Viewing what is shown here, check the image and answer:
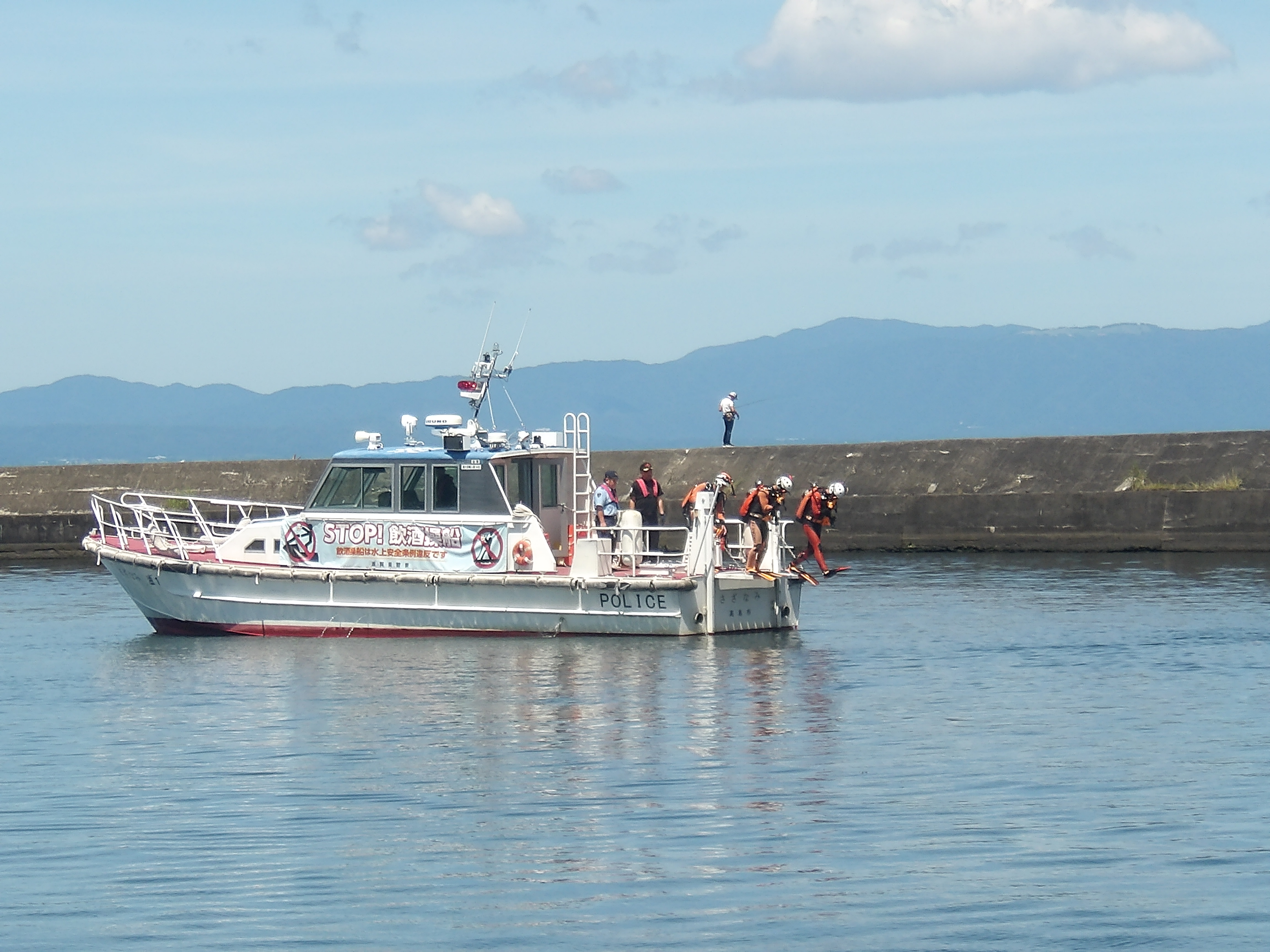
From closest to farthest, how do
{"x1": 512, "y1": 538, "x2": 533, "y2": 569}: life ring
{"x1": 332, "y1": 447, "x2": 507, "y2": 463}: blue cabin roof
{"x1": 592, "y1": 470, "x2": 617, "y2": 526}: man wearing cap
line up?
{"x1": 512, "y1": 538, "x2": 533, "y2": 569}: life ring, {"x1": 332, "y1": 447, "x2": 507, "y2": 463}: blue cabin roof, {"x1": 592, "y1": 470, "x2": 617, "y2": 526}: man wearing cap

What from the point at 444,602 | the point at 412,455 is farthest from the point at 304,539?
the point at 444,602

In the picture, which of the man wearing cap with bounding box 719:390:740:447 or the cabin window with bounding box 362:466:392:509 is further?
the man wearing cap with bounding box 719:390:740:447

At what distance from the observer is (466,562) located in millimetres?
20719

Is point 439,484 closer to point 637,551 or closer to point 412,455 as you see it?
point 412,455

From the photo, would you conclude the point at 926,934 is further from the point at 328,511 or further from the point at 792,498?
the point at 792,498

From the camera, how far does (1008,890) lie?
378 inches

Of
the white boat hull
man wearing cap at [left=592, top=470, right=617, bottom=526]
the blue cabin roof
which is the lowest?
the white boat hull

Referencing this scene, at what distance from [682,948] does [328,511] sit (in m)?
13.2

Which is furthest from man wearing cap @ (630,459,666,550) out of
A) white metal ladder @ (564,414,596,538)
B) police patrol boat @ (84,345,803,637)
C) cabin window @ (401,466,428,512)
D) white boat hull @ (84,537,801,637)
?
cabin window @ (401,466,428,512)

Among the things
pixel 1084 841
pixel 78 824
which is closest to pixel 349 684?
pixel 78 824

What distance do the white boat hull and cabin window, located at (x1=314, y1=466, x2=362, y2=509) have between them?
85 centimetres

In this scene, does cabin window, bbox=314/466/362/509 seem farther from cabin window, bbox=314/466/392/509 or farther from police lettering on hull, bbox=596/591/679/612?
police lettering on hull, bbox=596/591/679/612

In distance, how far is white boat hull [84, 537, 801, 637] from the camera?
66.5 ft

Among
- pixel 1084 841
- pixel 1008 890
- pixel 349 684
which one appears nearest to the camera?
pixel 1008 890
